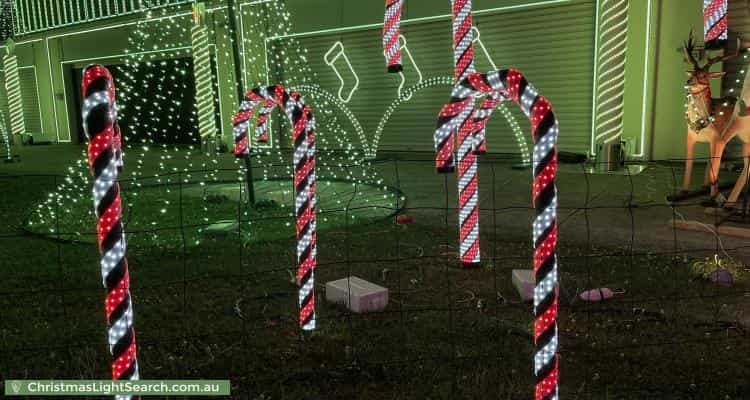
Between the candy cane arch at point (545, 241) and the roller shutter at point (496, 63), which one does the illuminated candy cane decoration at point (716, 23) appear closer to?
the candy cane arch at point (545, 241)

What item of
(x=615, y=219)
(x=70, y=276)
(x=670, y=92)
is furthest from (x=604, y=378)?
(x=670, y=92)

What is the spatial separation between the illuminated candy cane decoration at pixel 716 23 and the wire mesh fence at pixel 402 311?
1492 mm

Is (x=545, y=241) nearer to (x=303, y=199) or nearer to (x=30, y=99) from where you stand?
(x=303, y=199)

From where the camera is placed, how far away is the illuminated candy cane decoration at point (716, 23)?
409 centimetres

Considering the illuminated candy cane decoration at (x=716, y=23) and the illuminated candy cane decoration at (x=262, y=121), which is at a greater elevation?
the illuminated candy cane decoration at (x=716, y=23)

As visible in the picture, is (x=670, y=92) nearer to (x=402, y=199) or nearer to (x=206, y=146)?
(x=402, y=199)

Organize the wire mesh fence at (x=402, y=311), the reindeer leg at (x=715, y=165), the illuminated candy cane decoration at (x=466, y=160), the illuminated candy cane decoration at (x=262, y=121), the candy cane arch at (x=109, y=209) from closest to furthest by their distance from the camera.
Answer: the candy cane arch at (x=109, y=209) < the wire mesh fence at (x=402, y=311) < the illuminated candy cane decoration at (x=262, y=121) < the illuminated candy cane decoration at (x=466, y=160) < the reindeer leg at (x=715, y=165)

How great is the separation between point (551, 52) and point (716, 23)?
8.32 m

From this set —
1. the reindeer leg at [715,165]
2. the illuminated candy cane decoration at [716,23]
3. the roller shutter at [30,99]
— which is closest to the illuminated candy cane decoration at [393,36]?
the illuminated candy cane decoration at [716,23]

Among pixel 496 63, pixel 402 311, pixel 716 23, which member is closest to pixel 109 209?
pixel 402 311

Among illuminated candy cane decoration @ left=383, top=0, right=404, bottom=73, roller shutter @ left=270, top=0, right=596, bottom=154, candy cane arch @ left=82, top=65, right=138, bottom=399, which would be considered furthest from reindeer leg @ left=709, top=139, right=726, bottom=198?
candy cane arch @ left=82, top=65, right=138, bottom=399

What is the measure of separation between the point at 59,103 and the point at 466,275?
2152cm

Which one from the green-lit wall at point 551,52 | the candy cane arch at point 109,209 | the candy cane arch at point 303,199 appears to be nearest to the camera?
the candy cane arch at point 109,209

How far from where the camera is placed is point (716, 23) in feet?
13.5
